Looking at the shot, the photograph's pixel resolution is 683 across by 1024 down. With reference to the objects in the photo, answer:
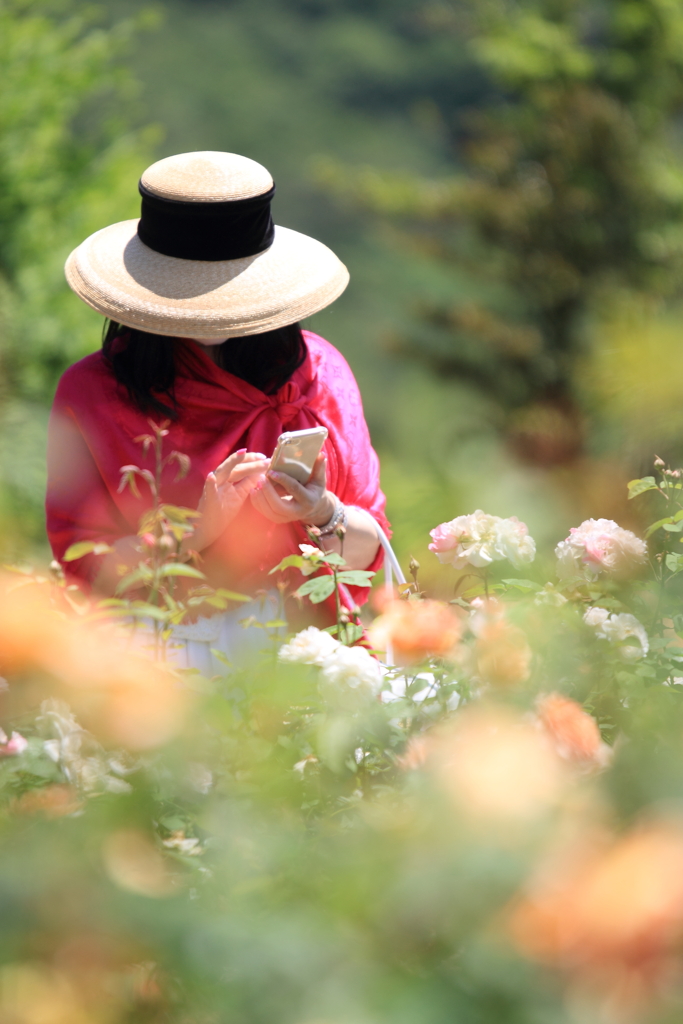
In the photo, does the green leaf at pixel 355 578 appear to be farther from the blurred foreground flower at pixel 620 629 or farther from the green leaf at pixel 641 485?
the green leaf at pixel 641 485

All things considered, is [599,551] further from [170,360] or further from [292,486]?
[170,360]

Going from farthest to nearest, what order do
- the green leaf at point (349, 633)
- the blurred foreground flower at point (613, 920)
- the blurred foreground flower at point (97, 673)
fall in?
the green leaf at point (349, 633) < the blurred foreground flower at point (97, 673) < the blurred foreground flower at point (613, 920)

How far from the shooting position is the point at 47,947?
0.44 meters

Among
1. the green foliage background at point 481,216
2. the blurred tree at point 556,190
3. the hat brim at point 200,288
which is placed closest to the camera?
the hat brim at point 200,288

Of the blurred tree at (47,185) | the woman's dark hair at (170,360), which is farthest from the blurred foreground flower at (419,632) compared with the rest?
the blurred tree at (47,185)

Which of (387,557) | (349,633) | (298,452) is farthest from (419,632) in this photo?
(387,557)

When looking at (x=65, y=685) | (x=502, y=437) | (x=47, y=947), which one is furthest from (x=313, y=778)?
(x=502, y=437)

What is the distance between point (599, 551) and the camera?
1.04 meters

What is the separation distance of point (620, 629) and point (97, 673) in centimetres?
51

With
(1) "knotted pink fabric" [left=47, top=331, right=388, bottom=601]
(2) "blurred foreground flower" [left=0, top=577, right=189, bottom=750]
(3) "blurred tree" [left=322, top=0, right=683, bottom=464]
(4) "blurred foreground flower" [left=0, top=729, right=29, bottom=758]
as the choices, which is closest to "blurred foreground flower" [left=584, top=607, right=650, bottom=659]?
(2) "blurred foreground flower" [left=0, top=577, right=189, bottom=750]

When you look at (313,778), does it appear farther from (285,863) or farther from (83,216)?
(83,216)

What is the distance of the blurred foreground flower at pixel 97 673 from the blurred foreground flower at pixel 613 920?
0.31 meters

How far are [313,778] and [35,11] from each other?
5579mm

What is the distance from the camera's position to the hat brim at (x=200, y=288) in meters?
1.46
